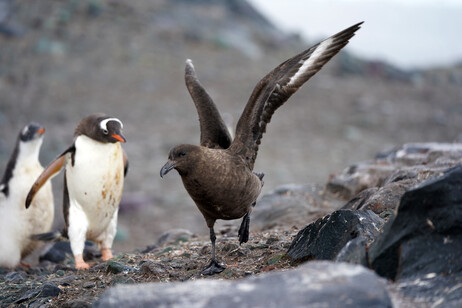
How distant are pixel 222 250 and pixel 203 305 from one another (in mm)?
3046

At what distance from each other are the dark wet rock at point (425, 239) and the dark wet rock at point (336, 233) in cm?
48

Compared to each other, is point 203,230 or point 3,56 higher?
point 3,56

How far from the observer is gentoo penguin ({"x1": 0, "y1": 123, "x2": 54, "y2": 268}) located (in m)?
7.90

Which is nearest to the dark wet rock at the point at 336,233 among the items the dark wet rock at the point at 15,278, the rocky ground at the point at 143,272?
the rocky ground at the point at 143,272

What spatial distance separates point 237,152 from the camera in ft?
18.4

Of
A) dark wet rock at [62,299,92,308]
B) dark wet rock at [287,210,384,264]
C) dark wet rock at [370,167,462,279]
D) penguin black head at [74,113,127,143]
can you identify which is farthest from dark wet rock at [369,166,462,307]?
penguin black head at [74,113,127,143]

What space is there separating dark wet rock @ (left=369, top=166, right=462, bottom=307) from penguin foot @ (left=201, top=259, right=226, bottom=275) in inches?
69.0

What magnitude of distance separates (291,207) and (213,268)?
2848 mm

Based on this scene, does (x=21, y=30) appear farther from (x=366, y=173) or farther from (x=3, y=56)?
(x=366, y=173)

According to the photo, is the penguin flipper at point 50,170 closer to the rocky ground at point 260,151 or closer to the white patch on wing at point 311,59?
the rocky ground at point 260,151

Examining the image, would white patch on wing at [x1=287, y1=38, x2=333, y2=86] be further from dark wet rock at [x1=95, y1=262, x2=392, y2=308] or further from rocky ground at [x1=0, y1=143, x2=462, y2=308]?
dark wet rock at [x1=95, y1=262, x2=392, y2=308]

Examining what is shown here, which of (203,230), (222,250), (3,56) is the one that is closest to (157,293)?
(222,250)

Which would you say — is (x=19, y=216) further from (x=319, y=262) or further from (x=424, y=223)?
(x=424, y=223)

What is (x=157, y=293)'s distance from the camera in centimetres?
289
